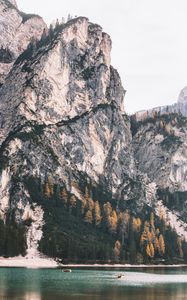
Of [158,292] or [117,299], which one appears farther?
[158,292]

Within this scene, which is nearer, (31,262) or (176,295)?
(176,295)

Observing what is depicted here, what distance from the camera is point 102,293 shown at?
84.9 metres

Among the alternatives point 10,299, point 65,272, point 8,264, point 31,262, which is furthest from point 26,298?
point 31,262

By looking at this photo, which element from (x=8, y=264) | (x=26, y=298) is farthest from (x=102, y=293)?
(x=8, y=264)

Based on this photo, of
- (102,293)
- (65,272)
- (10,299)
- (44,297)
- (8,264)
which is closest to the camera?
(10,299)

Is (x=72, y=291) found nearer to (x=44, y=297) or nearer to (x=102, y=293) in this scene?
(x=102, y=293)

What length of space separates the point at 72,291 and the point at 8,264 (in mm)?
105899

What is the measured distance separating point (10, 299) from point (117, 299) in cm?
1684

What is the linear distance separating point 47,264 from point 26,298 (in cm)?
13120

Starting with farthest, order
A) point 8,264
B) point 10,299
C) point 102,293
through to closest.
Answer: point 8,264 → point 102,293 → point 10,299

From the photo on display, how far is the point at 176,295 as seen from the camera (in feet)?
283

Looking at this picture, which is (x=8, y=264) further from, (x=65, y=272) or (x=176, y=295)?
(x=176, y=295)

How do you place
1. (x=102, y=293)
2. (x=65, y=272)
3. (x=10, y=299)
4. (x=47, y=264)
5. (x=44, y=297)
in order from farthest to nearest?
(x=47, y=264)
(x=65, y=272)
(x=102, y=293)
(x=44, y=297)
(x=10, y=299)

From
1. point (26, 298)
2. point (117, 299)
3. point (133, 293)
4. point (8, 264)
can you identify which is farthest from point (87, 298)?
point (8, 264)
